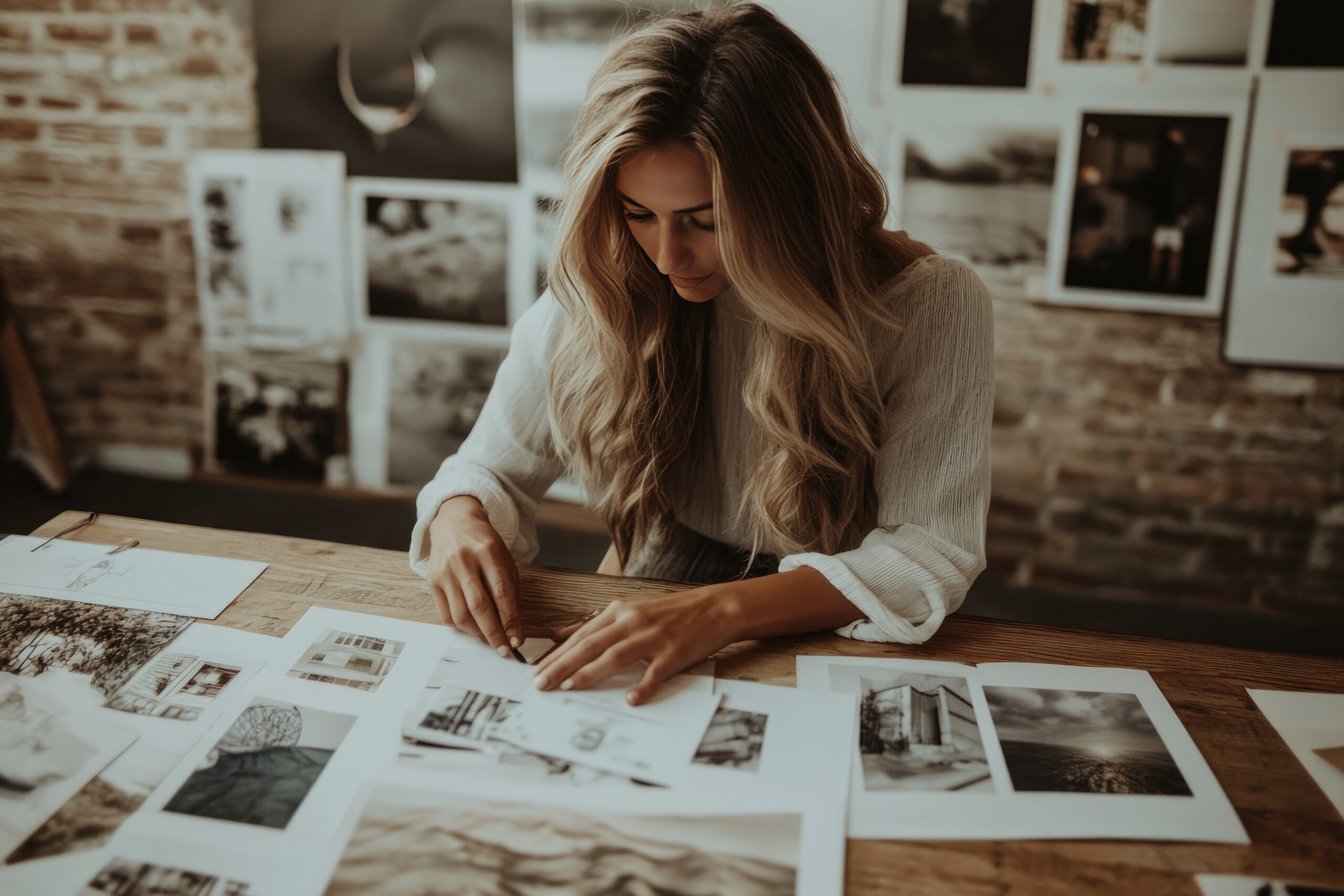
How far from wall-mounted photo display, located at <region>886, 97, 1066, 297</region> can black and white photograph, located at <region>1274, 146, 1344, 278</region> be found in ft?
1.76

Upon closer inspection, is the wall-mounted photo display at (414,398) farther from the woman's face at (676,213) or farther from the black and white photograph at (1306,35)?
the black and white photograph at (1306,35)

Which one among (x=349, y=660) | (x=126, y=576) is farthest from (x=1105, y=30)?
(x=126, y=576)

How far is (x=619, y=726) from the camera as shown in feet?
2.92

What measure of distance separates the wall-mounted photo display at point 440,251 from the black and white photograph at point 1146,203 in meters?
1.48

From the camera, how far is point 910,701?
0.93m

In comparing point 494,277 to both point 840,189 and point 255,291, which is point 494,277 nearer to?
point 255,291

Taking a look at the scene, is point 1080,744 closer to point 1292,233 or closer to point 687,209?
point 687,209

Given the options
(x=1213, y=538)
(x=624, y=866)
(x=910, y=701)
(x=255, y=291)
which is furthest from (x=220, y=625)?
(x=1213, y=538)

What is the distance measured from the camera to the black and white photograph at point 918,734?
831 millimetres

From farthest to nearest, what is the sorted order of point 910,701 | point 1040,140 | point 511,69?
point 511,69 < point 1040,140 < point 910,701

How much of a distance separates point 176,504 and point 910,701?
271 cm

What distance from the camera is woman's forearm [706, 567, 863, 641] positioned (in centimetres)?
101

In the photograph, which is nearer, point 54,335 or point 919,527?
point 919,527

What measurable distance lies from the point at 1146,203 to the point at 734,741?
201cm
